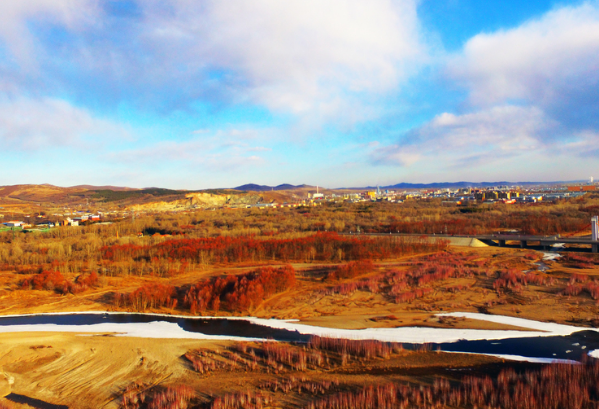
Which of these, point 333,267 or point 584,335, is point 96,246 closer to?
point 333,267

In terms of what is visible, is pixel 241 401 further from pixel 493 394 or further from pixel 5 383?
pixel 5 383

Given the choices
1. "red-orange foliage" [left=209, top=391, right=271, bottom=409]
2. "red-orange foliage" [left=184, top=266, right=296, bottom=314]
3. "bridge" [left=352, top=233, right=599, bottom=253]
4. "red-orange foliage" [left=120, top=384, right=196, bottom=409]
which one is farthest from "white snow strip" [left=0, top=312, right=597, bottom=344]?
"bridge" [left=352, top=233, right=599, bottom=253]

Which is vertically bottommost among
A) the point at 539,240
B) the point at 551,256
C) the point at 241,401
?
the point at 551,256

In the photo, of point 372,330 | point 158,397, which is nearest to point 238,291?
point 372,330

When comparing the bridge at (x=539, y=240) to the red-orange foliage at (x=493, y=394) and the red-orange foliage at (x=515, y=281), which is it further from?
the red-orange foliage at (x=493, y=394)

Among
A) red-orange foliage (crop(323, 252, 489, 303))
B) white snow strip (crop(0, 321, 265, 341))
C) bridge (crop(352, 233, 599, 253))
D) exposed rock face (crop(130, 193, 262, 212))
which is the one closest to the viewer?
white snow strip (crop(0, 321, 265, 341))

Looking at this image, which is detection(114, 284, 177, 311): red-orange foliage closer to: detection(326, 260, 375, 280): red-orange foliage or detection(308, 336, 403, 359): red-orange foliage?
detection(308, 336, 403, 359): red-orange foliage
